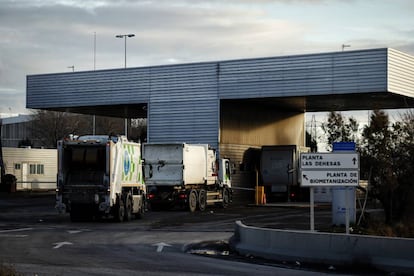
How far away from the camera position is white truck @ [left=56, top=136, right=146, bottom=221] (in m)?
28.0

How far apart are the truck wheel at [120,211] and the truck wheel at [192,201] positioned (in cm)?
693

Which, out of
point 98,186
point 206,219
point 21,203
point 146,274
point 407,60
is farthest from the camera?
point 21,203

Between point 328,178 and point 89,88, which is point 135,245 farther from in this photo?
point 89,88

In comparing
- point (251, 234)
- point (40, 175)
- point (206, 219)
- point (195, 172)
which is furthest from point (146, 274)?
point (40, 175)

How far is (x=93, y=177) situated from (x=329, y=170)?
38.7ft

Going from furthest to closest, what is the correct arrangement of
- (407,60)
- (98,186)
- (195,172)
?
(407,60) < (195,172) < (98,186)

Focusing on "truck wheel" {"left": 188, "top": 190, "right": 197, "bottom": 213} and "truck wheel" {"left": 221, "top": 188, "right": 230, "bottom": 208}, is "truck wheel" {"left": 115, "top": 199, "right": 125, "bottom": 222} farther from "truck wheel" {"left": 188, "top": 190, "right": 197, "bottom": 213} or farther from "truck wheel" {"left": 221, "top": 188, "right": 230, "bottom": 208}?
"truck wheel" {"left": 221, "top": 188, "right": 230, "bottom": 208}

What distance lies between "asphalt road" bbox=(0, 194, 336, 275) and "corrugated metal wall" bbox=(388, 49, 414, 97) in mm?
9442

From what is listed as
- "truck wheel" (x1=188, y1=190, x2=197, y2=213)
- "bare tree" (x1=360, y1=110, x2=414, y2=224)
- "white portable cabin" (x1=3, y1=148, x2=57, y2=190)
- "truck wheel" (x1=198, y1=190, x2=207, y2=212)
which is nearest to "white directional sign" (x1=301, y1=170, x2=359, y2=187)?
"bare tree" (x1=360, y1=110, x2=414, y2=224)

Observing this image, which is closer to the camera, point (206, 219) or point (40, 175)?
point (206, 219)

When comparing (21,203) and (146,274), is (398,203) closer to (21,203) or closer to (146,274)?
(146,274)

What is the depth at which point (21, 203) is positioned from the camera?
44.5 m

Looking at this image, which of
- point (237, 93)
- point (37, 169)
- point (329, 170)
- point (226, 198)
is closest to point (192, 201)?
point (226, 198)

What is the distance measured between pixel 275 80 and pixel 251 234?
23.5 m
